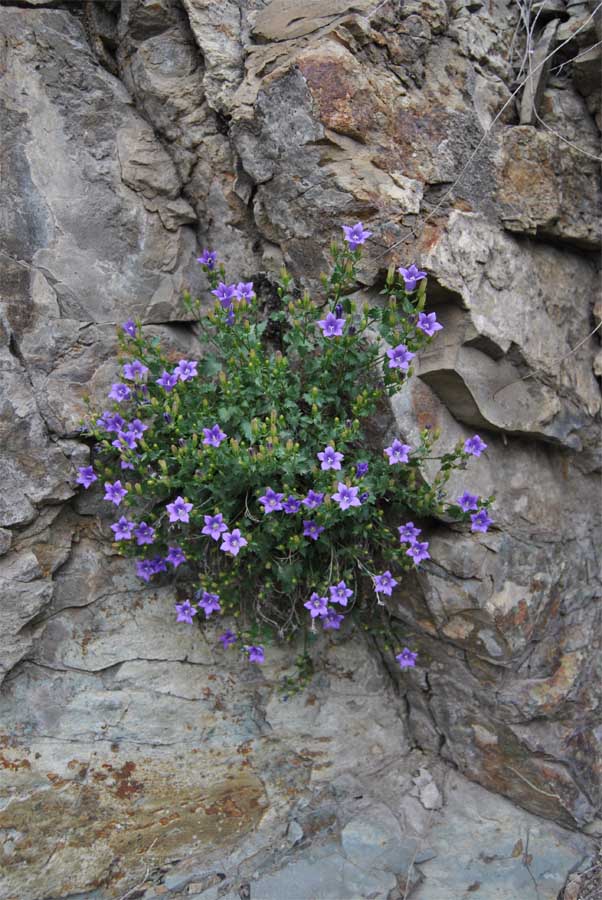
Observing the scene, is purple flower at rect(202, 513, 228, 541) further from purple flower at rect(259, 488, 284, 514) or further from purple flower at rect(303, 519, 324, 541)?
purple flower at rect(303, 519, 324, 541)

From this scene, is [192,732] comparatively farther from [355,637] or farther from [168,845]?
[355,637]

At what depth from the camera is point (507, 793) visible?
3.81 metres

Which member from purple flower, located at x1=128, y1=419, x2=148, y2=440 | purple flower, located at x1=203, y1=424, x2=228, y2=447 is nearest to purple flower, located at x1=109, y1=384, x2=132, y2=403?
purple flower, located at x1=128, y1=419, x2=148, y2=440

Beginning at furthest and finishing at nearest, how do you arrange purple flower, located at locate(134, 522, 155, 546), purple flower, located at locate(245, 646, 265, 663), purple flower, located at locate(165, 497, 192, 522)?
purple flower, located at locate(245, 646, 265, 663)
purple flower, located at locate(134, 522, 155, 546)
purple flower, located at locate(165, 497, 192, 522)

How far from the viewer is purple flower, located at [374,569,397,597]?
339cm

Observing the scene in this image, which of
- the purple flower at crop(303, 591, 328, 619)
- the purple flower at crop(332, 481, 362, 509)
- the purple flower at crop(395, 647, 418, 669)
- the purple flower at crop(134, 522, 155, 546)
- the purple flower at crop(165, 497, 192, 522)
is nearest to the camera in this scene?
the purple flower at crop(332, 481, 362, 509)

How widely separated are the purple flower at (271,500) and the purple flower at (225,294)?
98cm

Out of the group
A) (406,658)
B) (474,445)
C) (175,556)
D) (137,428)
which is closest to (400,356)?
(474,445)

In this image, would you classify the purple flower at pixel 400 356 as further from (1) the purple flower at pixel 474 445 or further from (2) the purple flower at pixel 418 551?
(2) the purple flower at pixel 418 551

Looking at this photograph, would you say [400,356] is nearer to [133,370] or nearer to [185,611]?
[133,370]

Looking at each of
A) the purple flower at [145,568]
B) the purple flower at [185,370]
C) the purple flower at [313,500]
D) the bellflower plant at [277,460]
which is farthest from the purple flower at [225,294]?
the purple flower at [145,568]

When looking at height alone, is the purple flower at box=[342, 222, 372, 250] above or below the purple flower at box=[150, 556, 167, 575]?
above

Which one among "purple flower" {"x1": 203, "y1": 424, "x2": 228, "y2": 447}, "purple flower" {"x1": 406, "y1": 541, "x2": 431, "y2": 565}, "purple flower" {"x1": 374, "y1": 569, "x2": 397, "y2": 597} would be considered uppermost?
"purple flower" {"x1": 203, "y1": 424, "x2": 228, "y2": 447}

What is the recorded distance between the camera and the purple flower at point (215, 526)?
10.3 ft
